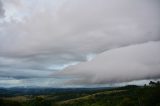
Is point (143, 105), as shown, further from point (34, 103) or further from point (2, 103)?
point (2, 103)

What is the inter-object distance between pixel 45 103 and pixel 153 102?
71945 millimetres

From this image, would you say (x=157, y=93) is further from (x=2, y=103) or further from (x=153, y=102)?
(x=2, y=103)

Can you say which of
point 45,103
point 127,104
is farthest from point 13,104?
point 127,104

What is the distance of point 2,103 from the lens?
160m

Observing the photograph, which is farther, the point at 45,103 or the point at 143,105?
the point at 143,105

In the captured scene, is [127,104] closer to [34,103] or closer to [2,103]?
[34,103]

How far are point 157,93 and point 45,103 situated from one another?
78.8 metres

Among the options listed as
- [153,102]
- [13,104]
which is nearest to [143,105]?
[153,102]

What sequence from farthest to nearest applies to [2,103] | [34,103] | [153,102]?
[153,102], [34,103], [2,103]

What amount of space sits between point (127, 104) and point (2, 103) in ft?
283

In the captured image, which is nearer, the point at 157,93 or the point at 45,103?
the point at 45,103

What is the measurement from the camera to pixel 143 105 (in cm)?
19412

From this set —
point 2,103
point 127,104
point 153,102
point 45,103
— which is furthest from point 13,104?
point 153,102

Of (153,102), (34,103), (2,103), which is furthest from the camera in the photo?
(153,102)
